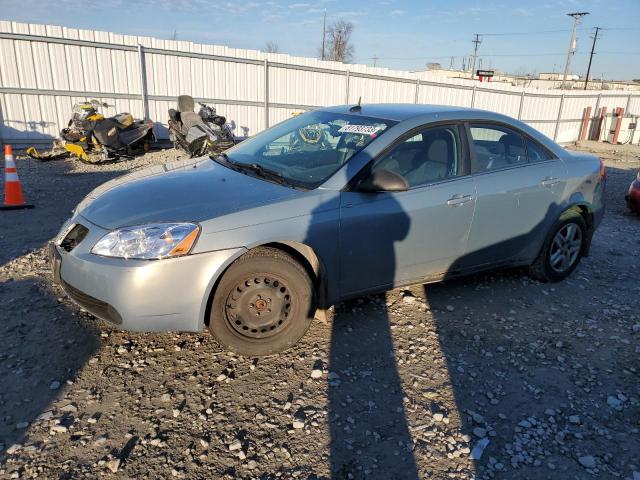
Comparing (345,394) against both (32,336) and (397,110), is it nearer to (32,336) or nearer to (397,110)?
(32,336)

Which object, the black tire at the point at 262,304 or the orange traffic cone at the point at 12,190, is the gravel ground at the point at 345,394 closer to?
the black tire at the point at 262,304

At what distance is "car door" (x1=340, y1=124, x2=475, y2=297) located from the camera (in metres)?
3.35

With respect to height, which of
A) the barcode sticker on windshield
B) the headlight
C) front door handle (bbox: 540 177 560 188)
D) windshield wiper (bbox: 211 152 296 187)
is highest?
the barcode sticker on windshield

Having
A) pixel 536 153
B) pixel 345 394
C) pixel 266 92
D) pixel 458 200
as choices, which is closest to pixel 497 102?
pixel 266 92

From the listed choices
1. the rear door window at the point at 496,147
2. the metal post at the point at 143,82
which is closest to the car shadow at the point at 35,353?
the rear door window at the point at 496,147

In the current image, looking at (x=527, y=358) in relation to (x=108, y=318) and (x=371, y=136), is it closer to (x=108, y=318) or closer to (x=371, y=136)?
(x=371, y=136)

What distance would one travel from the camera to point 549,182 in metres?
4.33

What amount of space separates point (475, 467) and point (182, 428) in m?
1.54

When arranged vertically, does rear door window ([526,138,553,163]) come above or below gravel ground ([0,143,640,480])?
above

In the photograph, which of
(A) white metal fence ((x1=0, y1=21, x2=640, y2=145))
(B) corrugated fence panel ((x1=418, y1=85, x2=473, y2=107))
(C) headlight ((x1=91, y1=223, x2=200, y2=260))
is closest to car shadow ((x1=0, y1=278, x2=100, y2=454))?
(C) headlight ((x1=91, y1=223, x2=200, y2=260))

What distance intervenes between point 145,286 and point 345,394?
4.45ft

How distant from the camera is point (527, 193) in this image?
416cm

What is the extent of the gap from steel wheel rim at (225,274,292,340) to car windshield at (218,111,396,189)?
73cm

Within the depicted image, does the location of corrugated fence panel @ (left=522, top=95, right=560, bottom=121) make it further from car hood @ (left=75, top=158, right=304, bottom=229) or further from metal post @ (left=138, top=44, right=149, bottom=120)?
car hood @ (left=75, top=158, right=304, bottom=229)
